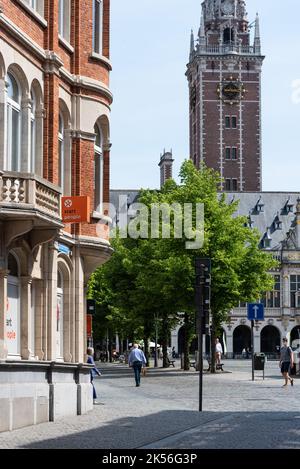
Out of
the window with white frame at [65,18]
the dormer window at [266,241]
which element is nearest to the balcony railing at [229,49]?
the dormer window at [266,241]

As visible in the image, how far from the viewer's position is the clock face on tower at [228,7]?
14588cm

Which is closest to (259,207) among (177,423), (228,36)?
(228,36)

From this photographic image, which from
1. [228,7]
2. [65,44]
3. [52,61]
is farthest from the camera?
[228,7]

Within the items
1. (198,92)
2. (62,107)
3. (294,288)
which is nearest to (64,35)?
(62,107)

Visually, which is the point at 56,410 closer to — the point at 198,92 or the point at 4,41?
the point at 4,41

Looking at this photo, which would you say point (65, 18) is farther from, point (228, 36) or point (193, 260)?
point (228, 36)

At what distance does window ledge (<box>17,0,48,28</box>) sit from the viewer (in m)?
23.7

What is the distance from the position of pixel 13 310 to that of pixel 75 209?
3196mm

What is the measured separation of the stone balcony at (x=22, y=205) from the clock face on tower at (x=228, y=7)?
126096 mm

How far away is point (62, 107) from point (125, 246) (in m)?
44.3

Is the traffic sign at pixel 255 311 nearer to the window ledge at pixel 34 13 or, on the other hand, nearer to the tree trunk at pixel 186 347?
the tree trunk at pixel 186 347

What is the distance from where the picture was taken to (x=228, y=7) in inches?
5763

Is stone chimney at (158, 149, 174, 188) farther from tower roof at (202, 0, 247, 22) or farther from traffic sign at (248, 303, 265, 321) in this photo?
traffic sign at (248, 303, 265, 321)

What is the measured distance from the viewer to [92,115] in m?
28.3
